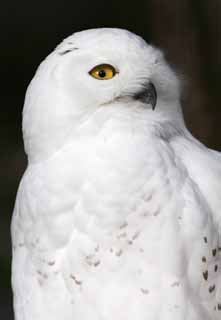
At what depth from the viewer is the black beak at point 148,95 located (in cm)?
229

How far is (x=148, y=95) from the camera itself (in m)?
Result: 2.31

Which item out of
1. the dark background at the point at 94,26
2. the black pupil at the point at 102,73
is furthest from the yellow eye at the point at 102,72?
the dark background at the point at 94,26

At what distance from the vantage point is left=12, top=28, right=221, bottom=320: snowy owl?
2191 millimetres

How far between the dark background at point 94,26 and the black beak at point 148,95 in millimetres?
253

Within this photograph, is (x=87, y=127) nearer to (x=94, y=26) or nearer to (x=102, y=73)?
(x=102, y=73)

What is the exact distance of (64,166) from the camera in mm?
2232

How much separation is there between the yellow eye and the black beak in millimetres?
96

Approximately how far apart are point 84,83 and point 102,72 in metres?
0.05

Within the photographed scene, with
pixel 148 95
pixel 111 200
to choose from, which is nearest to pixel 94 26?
pixel 148 95

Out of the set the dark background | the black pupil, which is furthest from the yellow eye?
the dark background

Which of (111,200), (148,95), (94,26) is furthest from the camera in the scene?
(94,26)

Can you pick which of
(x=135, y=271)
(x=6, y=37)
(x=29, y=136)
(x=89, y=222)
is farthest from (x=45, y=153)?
(x=6, y=37)

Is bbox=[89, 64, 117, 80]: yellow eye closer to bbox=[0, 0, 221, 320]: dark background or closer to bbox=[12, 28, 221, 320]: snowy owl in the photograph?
bbox=[12, 28, 221, 320]: snowy owl

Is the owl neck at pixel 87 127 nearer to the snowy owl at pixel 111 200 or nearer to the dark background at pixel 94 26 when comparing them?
the snowy owl at pixel 111 200
